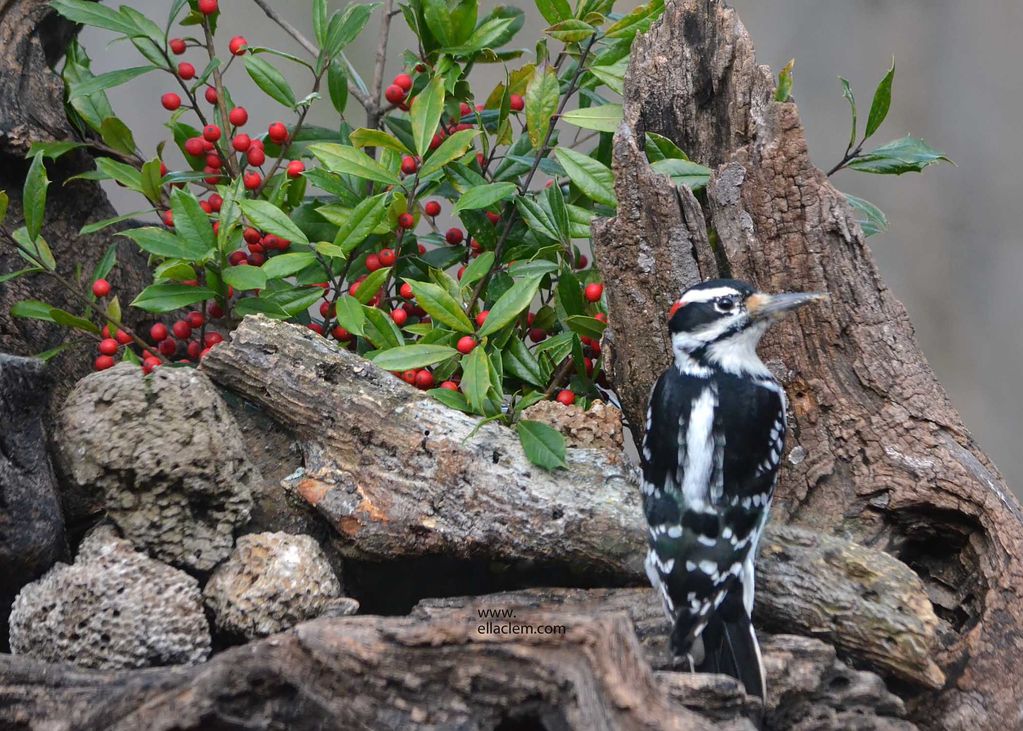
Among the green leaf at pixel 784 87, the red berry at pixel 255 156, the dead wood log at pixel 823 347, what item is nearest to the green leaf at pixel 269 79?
the red berry at pixel 255 156

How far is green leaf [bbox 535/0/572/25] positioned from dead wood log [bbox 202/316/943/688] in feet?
3.26

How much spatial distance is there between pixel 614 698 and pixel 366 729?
0.39 metres

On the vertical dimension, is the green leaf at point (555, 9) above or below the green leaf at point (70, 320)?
above

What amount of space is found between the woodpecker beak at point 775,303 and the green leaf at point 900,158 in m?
0.54

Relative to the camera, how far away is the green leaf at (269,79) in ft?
8.18

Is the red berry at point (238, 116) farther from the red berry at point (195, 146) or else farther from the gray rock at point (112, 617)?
the gray rock at point (112, 617)

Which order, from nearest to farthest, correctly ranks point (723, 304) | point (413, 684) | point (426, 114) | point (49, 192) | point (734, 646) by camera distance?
1. point (413, 684)
2. point (734, 646)
3. point (723, 304)
4. point (426, 114)
5. point (49, 192)

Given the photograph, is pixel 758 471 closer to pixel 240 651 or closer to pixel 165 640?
pixel 240 651

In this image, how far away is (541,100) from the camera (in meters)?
2.34

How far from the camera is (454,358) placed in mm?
2297

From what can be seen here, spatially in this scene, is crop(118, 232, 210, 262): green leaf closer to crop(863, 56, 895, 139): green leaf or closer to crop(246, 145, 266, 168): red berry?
crop(246, 145, 266, 168): red berry

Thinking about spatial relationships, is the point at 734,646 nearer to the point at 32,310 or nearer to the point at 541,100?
the point at 541,100

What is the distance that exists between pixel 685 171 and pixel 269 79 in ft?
3.57

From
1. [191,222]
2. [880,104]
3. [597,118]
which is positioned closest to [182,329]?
[191,222]
